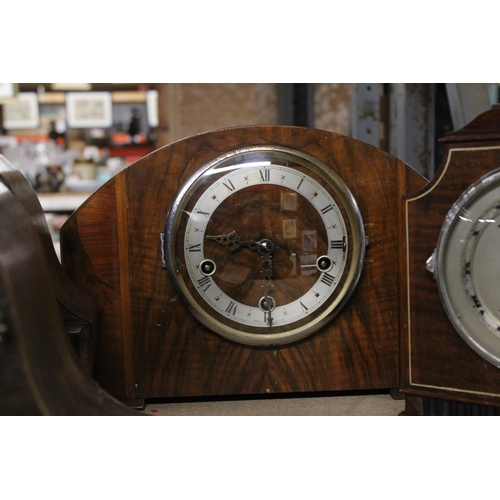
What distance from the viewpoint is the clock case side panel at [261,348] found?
4.08 ft

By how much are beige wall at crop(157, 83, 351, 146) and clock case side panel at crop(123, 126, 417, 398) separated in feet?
4.75

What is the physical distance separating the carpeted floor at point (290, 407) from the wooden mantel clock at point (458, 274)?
12cm

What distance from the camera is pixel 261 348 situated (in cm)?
126

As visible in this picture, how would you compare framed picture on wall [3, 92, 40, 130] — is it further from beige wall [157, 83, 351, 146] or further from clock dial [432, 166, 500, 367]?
clock dial [432, 166, 500, 367]

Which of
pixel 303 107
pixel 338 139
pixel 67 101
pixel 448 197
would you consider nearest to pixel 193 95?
pixel 303 107

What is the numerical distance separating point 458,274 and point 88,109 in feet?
9.99

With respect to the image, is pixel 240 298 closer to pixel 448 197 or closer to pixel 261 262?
pixel 261 262

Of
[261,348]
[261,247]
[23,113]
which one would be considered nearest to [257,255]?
[261,247]

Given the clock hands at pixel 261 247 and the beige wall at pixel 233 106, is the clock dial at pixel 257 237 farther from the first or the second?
the beige wall at pixel 233 106

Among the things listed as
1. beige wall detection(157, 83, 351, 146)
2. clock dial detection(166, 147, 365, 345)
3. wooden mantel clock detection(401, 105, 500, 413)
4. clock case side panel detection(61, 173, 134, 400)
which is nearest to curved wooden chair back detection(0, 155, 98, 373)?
clock case side panel detection(61, 173, 134, 400)

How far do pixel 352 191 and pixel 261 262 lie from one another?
0.75 ft

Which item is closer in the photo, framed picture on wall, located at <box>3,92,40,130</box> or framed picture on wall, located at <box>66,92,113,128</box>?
framed picture on wall, located at <box>3,92,40,130</box>

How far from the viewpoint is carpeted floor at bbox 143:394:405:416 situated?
119 centimetres

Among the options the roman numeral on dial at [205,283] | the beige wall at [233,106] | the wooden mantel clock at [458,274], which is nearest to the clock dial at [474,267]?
the wooden mantel clock at [458,274]
